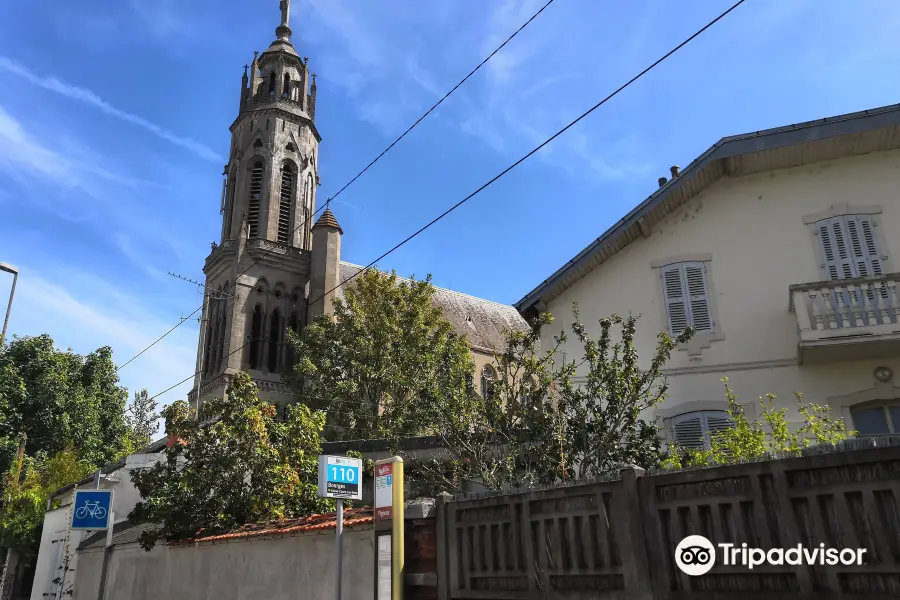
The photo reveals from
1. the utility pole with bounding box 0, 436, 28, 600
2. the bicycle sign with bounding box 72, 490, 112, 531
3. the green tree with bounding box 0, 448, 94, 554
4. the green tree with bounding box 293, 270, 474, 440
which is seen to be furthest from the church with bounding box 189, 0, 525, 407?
the bicycle sign with bounding box 72, 490, 112, 531

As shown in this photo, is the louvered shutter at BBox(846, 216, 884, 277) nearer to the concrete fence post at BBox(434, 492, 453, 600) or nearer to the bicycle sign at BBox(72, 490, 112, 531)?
the concrete fence post at BBox(434, 492, 453, 600)

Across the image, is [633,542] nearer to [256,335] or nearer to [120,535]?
[120,535]

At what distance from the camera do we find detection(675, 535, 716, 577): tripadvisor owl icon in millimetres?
5578

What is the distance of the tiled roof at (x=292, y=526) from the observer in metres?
10.0

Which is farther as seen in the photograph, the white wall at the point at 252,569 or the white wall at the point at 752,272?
the white wall at the point at 752,272

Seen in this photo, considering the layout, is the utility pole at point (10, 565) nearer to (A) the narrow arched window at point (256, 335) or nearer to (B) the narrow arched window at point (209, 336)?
(A) the narrow arched window at point (256, 335)

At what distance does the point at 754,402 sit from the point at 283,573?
27.5ft

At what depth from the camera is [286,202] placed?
4931 centimetres

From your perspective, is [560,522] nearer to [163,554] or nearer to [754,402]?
[754,402]

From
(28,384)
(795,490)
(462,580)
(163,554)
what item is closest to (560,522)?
(462,580)

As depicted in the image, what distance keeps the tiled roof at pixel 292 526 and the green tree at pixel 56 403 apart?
2583 centimetres

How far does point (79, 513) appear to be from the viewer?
12422 millimetres

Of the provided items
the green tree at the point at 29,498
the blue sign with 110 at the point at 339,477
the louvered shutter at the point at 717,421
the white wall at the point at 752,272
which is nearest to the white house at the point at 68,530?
the green tree at the point at 29,498

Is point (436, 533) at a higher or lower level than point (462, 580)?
higher
